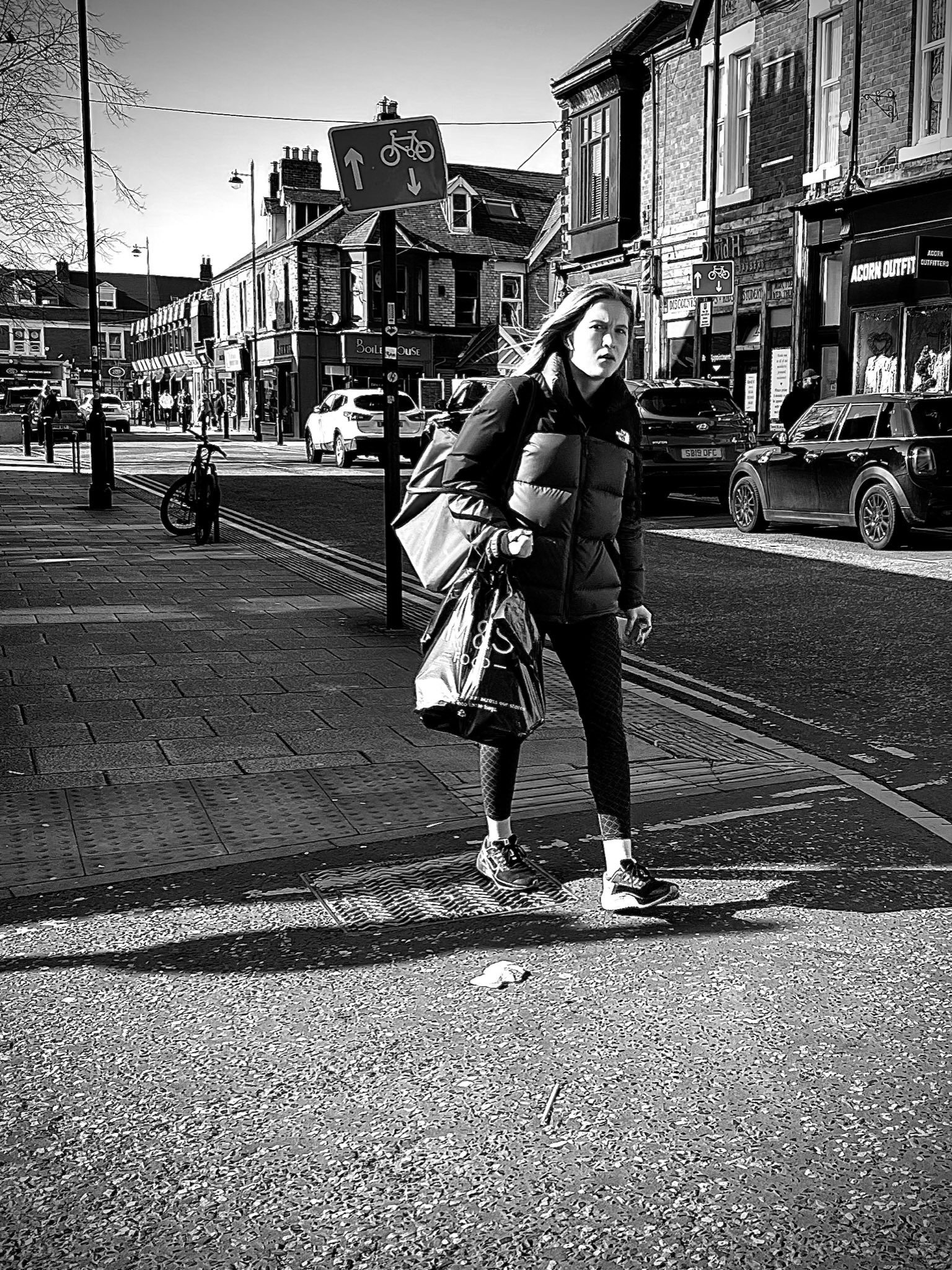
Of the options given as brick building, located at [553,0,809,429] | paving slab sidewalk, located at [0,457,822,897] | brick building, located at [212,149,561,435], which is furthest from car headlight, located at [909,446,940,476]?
brick building, located at [212,149,561,435]

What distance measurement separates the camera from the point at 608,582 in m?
4.20

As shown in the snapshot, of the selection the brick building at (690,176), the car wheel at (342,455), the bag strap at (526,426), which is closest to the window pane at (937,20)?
the brick building at (690,176)

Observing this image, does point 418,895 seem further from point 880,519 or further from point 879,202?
point 879,202

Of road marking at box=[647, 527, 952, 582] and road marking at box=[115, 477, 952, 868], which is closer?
road marking at box=[115, 477, 952, 868]

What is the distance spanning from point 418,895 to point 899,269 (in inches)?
805

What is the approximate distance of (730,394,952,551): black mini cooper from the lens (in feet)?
45.1

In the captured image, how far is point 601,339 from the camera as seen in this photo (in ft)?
12.9

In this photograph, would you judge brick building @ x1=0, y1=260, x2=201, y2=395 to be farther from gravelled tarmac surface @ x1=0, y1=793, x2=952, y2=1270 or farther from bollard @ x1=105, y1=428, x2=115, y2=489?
gravelled tarmac surface @ x1=0, y1=793, x2=952, y2=1270

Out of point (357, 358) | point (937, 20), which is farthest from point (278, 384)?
point (937, 20)

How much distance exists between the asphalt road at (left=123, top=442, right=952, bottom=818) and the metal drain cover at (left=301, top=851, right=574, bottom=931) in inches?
76.0

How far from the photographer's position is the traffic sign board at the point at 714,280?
896 inches

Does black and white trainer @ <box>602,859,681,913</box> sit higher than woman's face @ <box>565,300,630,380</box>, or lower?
lower

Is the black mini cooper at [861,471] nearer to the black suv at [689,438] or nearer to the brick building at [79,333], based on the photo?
the black suv at [689,438]

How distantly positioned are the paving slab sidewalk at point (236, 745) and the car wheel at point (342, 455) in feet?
68.3
